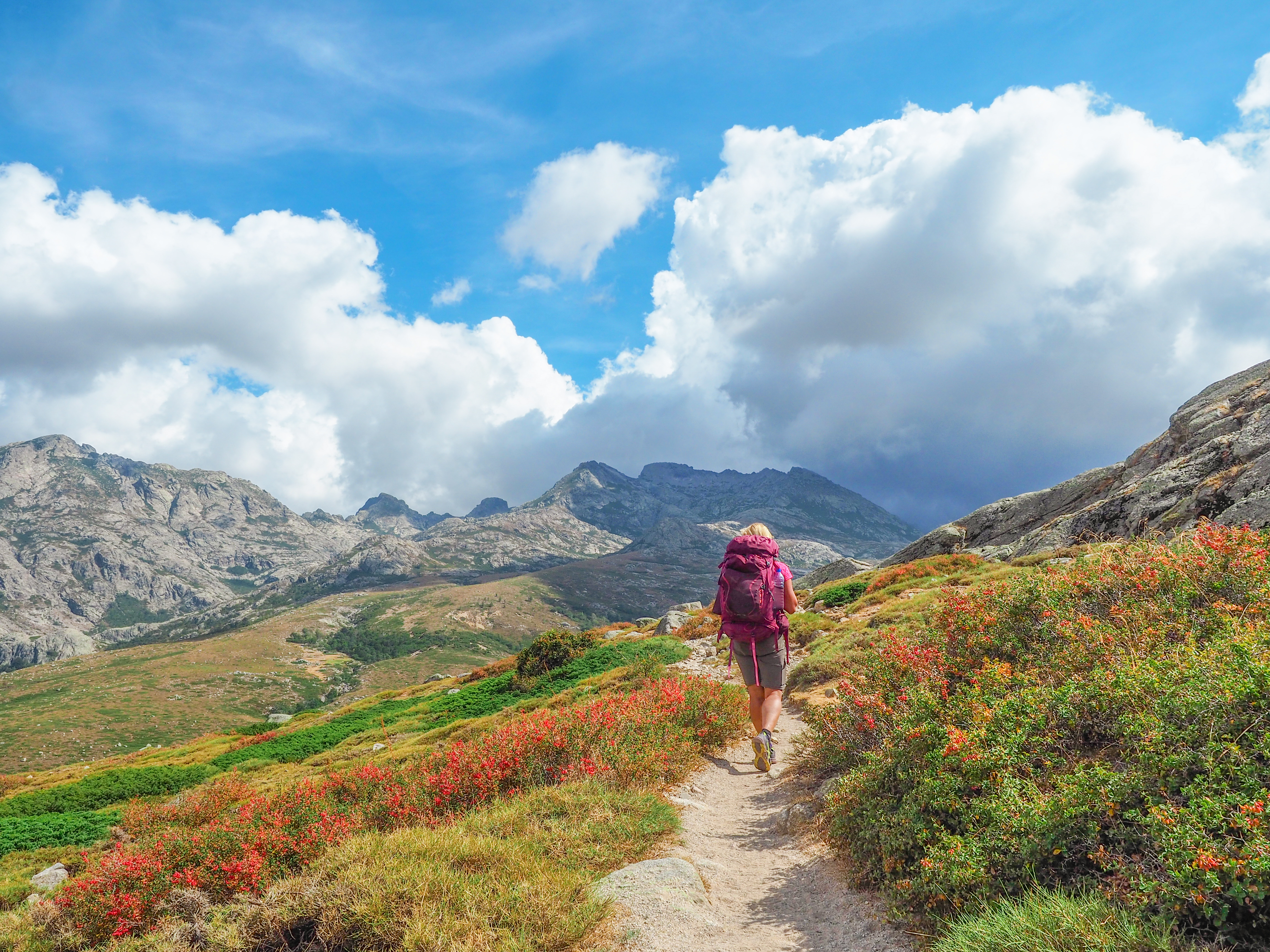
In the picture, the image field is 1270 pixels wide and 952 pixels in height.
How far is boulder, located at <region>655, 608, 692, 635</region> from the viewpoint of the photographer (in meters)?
36.4

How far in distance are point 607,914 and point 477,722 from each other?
18110 millimetres

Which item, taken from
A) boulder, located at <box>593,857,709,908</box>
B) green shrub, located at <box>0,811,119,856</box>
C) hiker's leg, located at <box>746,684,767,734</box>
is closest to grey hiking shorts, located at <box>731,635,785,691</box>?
hiker's leg, located at <box>746,684,767,734</box>

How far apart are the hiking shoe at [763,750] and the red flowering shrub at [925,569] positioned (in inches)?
734

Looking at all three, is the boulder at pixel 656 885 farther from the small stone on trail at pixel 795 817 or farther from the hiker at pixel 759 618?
the hiker at pixel 759 618

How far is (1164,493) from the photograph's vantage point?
21250 millimetres

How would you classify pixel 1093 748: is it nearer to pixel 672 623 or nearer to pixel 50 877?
pixel 50 877

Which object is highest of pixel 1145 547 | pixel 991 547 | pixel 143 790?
pixel 1145 547

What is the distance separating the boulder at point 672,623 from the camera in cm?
3638

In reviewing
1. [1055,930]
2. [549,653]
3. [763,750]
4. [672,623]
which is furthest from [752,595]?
[672,623]

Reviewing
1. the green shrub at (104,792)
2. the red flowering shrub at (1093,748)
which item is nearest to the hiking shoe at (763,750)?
the red flowering shrub at (1093,748)

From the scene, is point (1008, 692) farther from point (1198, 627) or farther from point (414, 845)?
point (414, 845)

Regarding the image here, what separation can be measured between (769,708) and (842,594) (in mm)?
20115

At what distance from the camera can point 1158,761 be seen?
438 centimetres

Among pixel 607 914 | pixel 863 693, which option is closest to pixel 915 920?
pixel 607 914
